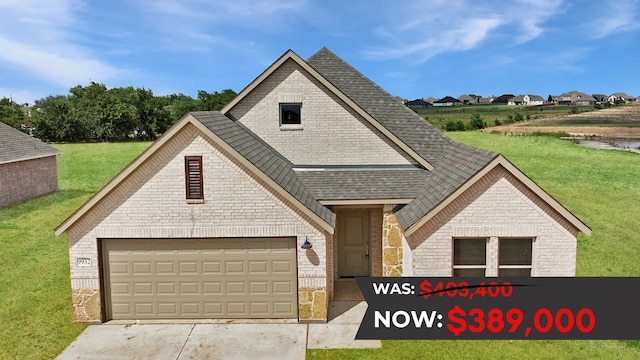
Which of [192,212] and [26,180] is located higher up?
[192,212]

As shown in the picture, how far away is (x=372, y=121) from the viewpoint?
14.8 m

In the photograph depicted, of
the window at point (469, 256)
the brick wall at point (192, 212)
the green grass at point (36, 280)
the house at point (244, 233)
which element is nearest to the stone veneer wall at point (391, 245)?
the house at point (244, 233)

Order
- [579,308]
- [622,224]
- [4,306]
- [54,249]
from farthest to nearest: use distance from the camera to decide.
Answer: [622,224]
[54,249]
[4,306]
[579,308]

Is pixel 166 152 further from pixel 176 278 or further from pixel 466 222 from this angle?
pixel 466 222

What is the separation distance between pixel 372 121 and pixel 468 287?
238 inches

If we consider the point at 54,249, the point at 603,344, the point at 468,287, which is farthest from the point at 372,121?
the point at 54,249

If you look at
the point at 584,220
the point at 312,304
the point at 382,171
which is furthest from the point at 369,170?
the point at 584,220

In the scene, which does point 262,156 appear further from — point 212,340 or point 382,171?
point 212,340

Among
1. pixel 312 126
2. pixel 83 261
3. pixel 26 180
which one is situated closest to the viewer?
pixel 83 261

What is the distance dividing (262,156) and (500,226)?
22.8 feet

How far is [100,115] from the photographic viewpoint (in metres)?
76.5

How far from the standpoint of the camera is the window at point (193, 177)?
1180 cm

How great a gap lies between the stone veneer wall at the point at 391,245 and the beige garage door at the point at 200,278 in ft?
10.7

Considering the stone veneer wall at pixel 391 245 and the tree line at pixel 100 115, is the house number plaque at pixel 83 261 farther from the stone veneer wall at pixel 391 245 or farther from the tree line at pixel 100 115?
the tree line at pixel 100 115
